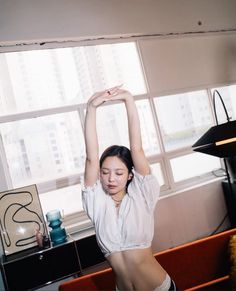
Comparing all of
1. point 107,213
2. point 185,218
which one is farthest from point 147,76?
point 107,213

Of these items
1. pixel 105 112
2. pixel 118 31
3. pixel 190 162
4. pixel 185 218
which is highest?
pixel 118 31

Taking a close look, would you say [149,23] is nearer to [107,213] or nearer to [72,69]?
[72,69]

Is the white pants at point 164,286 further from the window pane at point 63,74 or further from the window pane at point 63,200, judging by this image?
the window pane at point 63,74

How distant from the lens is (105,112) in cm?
309

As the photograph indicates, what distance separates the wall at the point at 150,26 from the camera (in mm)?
2699

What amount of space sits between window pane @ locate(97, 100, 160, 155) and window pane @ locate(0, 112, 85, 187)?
288mm

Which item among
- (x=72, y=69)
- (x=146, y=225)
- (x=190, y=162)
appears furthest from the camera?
(x=190, y=162)

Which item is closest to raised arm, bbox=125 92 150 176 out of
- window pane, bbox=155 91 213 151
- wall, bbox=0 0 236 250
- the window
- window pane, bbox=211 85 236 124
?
the window

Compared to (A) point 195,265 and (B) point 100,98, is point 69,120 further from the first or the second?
(A) point 195,265

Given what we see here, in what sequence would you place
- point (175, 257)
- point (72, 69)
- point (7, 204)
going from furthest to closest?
point (72, 69) < point (7, 204) < point (175, 257)

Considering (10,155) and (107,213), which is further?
(10,155)

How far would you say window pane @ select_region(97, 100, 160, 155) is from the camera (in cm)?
306

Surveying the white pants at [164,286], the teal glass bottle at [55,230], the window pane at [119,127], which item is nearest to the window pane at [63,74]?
the window pane at [119,127]

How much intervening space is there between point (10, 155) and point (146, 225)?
1.93 m
